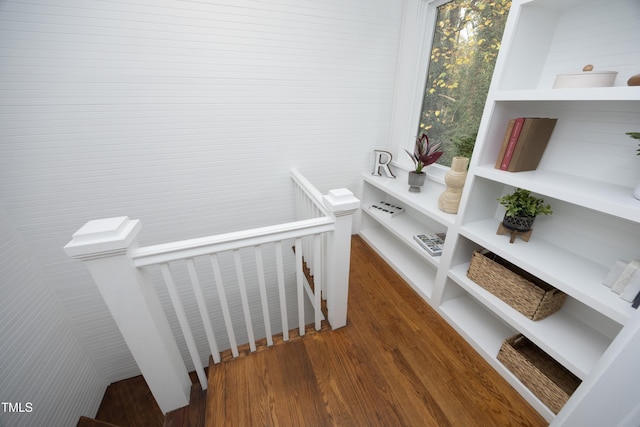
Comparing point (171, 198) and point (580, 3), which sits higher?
point (580, 3)

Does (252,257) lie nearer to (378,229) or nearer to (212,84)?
(378,229)

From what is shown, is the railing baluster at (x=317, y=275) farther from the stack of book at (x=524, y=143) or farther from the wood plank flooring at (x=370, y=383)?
the stack of book at (x=524, y=143)

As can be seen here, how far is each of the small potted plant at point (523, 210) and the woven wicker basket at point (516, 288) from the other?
0.22 m

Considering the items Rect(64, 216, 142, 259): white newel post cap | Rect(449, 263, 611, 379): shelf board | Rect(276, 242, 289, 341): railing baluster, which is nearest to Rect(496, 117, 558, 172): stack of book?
Rect(449, 263, 611, 379): shelf board

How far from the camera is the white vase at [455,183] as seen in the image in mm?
1381

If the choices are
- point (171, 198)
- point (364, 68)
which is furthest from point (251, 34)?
point (171, 198)

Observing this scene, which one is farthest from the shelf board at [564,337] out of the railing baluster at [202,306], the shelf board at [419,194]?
the railing baluster at [202,306]

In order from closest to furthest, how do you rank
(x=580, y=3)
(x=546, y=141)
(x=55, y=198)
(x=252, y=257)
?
(x=580, y=3), (x=546, y=141), (x=55, y=198), (x=252, y=257)

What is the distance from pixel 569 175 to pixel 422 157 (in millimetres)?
767

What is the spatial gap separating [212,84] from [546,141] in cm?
197

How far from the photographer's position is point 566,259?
104 centimetres

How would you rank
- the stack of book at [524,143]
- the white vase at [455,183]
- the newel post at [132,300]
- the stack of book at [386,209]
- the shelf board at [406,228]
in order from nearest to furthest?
the newel post at [132,300]
the stack of book at [524,143]
the white vase at [455,183]
the shelf board at [406,228]
the stack of book at [386,209]

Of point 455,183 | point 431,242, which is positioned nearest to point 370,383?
point 431,242

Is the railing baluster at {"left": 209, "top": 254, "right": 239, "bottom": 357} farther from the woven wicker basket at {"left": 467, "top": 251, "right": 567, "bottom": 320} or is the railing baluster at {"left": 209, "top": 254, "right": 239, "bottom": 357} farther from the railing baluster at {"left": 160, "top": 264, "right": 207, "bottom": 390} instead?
the woven wicker basket at {"left": 467, "top": 251, "right": 567, "bottom": 320}
